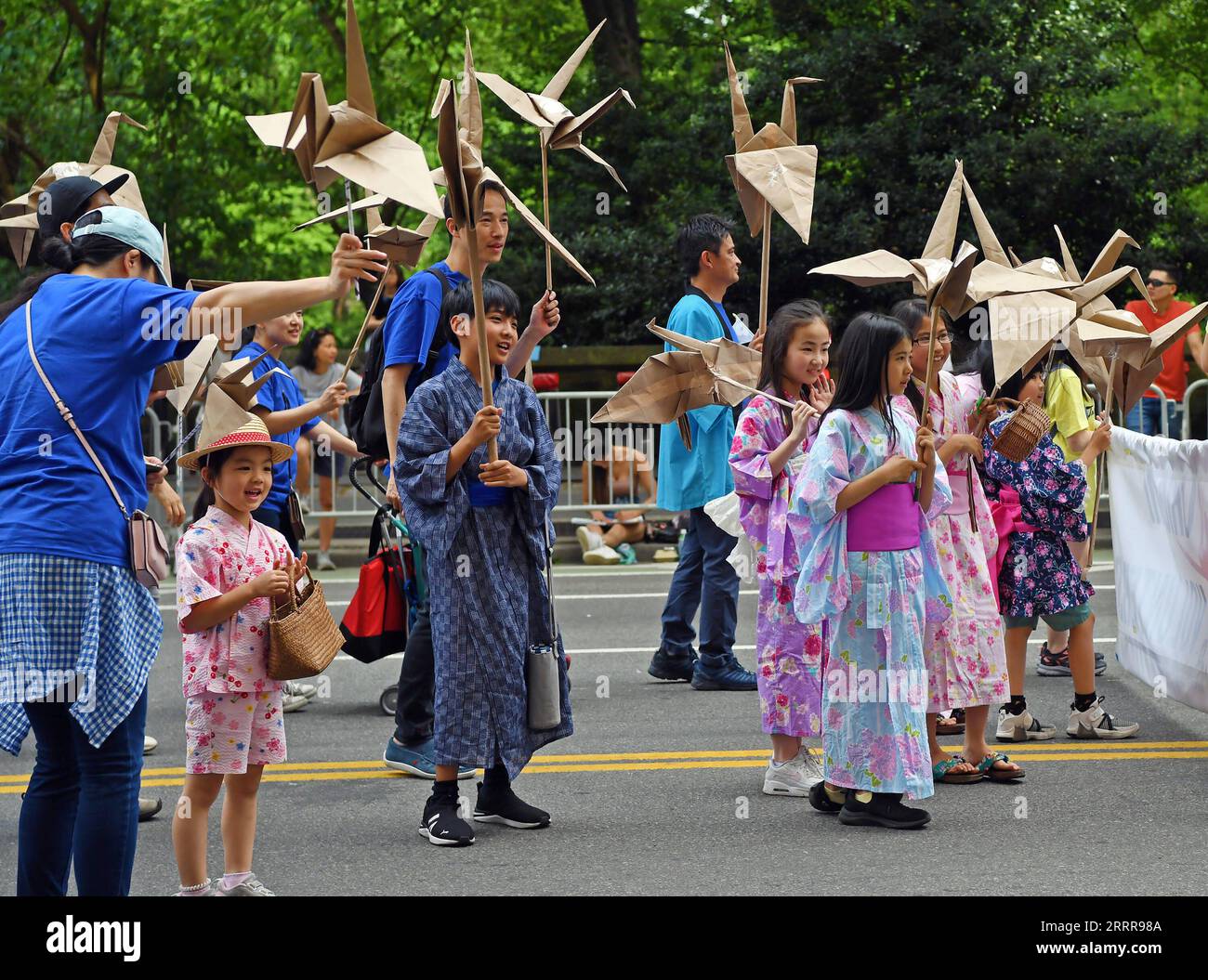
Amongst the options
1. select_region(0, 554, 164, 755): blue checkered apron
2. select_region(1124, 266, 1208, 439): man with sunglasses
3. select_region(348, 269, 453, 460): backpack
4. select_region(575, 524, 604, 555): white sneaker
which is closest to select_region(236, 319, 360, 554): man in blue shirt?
select_region(348, 269, 453, 460): backpack

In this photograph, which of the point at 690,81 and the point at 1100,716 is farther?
the point at 690,81

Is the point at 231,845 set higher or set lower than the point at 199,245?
lower

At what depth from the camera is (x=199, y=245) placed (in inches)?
760

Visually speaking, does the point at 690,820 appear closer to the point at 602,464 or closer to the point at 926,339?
the point at 926,339

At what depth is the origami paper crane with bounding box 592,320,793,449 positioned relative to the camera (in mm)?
6301

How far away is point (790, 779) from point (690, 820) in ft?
1.66

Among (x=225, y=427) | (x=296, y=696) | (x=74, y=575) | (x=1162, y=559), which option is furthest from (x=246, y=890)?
(x=1162, y=559)

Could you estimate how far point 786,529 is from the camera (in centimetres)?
636

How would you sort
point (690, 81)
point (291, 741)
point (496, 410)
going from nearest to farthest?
point (496, 410) → point (291, 741) → point (690, 81)

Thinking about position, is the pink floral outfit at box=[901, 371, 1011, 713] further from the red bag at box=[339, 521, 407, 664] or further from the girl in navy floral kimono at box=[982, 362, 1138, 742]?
the red bag at box=[339, 521, 407, 664]
